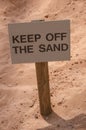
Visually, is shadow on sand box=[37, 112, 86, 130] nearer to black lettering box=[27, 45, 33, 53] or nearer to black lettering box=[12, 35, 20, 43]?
black lettering box=[27, 45, 33, 53]

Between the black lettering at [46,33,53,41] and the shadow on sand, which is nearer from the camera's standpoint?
the black lettering at [46,33,53,41]

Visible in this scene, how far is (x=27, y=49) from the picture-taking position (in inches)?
105

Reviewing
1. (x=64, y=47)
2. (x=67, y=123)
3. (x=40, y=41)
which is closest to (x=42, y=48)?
(x=40, y=41)

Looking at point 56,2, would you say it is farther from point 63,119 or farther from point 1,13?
point 63,119

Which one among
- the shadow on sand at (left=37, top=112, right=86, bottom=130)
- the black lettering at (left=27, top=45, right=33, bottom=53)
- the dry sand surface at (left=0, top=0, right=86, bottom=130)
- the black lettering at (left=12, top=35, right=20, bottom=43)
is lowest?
the shadow on sand at (left=37, top=112, right=86, bottom=130)

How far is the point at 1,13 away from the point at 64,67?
6.41 ft

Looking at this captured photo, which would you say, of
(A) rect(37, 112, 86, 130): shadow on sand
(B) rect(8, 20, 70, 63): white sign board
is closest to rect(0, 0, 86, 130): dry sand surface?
(A) rect(37, 112, 86, 130): shadow on sand

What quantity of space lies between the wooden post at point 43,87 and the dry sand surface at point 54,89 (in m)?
0.07

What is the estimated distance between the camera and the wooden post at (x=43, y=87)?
2.78m

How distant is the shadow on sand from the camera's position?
276 centimetres

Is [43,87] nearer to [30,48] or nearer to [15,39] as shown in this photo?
[30,48]

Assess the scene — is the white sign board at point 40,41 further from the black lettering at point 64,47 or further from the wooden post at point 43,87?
the wooden post at point 43,87

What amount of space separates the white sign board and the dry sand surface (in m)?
0.56

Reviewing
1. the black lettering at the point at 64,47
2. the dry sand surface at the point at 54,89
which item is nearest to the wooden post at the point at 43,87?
the dry sand surface at the point at 54,89
